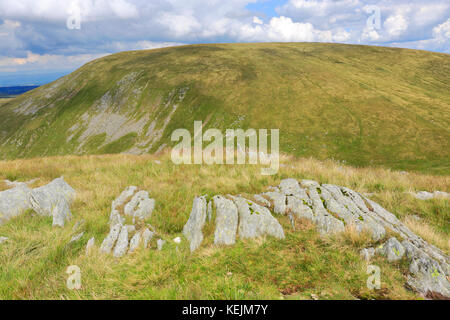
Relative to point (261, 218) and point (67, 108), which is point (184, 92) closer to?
point (67, 108)

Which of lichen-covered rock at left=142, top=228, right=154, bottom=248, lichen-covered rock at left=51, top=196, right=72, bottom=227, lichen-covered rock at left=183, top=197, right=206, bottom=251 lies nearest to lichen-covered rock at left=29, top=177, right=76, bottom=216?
lichen-covered rock at left=51, top=196, right=72, bottom=227

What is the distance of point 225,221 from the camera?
590cm

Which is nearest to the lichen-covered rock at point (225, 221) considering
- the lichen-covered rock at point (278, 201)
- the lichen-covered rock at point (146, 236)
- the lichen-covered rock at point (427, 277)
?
the lichen-covered rock at point (278, 201)

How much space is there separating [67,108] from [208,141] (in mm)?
97242

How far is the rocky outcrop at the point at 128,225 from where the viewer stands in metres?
5.27

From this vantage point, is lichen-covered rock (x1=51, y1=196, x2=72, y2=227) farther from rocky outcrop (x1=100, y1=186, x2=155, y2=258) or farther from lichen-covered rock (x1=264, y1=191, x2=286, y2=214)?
lichen-covered rock (x1=264, y1=191, x2=286, y2=214)

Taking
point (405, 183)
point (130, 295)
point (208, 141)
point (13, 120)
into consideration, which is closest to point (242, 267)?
point (130, 295)

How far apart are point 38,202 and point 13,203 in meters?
0.80

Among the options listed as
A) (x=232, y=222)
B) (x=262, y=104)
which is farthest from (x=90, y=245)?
(x=262, y=104)

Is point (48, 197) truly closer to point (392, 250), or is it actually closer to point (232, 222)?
point (232, 222)

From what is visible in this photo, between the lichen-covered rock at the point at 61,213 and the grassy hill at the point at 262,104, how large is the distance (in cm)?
5533

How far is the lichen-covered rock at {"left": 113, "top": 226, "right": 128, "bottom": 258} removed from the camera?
510 cm

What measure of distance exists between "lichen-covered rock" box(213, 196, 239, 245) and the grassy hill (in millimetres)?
51424

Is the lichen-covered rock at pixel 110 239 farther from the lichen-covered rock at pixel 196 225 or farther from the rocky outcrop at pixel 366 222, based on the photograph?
the rocky outcrop at pixel 366 222
